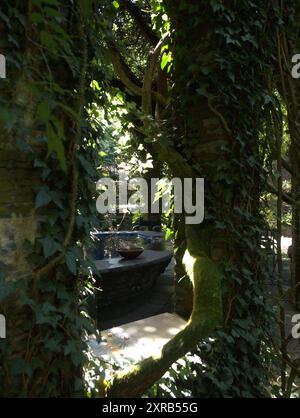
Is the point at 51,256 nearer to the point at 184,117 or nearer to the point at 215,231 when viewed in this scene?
the point at 215,231

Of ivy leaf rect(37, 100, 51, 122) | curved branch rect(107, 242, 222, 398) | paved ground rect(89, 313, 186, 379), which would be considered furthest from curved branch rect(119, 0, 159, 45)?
ivy leaf rect(37, 100, 51, 122)

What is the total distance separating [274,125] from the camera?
3.04m

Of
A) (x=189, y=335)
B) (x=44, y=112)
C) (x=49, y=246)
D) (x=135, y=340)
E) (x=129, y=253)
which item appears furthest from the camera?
(x=129, y=253)

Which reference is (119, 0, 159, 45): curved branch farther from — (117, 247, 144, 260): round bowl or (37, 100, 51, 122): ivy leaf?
(37, 100, 51, 122): ivy leaf

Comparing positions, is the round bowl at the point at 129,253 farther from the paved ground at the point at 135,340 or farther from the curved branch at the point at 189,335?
the curved branch at the point at 189,335

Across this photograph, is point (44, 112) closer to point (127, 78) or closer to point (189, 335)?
point (189, 335)

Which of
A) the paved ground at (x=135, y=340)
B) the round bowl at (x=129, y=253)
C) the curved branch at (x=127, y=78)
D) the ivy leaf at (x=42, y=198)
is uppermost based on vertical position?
the curved branch at (x=127, y=78)

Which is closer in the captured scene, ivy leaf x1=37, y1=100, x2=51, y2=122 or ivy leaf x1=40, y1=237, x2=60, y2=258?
ivy leaf x1=37, y1=100, x2=51, y2=122

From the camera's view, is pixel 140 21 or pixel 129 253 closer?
pixel 140 21

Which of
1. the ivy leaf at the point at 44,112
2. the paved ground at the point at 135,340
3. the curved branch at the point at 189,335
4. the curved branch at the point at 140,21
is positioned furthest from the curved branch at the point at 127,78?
the ivy leaf at the point at 44,112

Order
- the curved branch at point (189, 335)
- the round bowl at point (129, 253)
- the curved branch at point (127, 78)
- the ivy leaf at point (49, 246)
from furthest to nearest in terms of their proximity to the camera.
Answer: the round bowl at point (129, 253) → the curved branch at point (127, 78) → the curved branch at point (189, 335) → the ivy leaf at point (49, 246)

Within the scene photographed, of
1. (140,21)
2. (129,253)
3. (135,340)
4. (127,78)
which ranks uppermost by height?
(140,21)

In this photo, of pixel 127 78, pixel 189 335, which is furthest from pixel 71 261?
pixel 127 78
